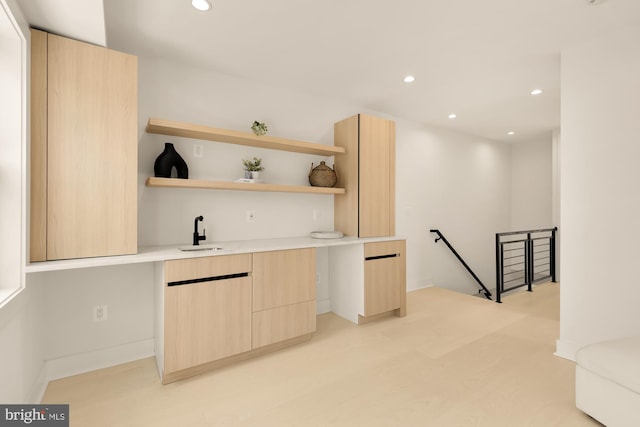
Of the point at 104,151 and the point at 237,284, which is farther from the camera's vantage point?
the point at 237,284

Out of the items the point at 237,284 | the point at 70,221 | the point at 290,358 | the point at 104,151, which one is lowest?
the point at 290,358

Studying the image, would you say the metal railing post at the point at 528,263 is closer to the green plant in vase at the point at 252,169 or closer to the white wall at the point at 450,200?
the white wall at the point at 450,200

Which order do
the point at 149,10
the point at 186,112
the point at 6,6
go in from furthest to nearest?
the point at 186,112 → the point at 149,10 → the point at 6,6

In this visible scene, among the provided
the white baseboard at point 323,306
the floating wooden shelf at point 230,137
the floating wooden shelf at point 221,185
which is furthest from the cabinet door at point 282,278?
the floating wooden shelf at point 230,137

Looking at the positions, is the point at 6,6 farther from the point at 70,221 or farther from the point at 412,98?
the point at 412,98

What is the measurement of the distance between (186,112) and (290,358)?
233 cm

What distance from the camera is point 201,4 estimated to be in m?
1.91

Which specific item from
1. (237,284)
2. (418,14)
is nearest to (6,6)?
(237,284)

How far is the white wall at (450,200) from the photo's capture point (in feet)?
14.4

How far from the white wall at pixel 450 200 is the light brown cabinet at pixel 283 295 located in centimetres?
211

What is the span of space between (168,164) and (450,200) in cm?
425

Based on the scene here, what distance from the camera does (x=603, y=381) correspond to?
5.23 feet

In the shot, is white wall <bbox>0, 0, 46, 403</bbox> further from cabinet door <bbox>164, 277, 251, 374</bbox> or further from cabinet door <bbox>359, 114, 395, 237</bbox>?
cabinet door <bbox>359, 114, 395, 237</bbox>

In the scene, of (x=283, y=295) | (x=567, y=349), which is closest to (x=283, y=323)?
(x=283, y=295)
